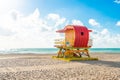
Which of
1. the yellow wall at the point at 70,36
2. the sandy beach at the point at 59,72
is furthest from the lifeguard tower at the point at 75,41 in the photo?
the sandy beach at the point at 59,72

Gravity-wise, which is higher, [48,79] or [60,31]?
[60,31]

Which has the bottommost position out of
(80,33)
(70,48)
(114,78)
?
(114,78)

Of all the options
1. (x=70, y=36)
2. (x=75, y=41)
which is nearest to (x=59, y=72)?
(x=75, y=41)

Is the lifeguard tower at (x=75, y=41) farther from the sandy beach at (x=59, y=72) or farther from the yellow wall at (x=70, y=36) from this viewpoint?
the sandy beach at (x=59, y=72)

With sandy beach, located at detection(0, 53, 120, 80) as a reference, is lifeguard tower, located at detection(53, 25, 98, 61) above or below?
above

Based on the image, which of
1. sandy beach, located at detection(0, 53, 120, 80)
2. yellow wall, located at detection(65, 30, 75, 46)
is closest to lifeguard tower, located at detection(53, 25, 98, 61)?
yellow wall, located at detection(65, 30, 75, 46)

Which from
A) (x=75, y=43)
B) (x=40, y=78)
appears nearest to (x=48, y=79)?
(x=40, y=78)

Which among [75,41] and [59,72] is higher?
[75,41]

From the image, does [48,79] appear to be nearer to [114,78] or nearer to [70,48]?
[114,78]

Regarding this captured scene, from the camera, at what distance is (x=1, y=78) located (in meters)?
10.8

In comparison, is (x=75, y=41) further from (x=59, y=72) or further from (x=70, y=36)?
(x=59, y=72)

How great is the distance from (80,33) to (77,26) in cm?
90

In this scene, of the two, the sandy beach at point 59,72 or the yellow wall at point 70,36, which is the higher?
the yellow wall at point 70,36

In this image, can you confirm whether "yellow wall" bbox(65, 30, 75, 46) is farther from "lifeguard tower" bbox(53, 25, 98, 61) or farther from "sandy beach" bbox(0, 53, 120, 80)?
"sandy beach" bbox(0, 53, 120, 80)
